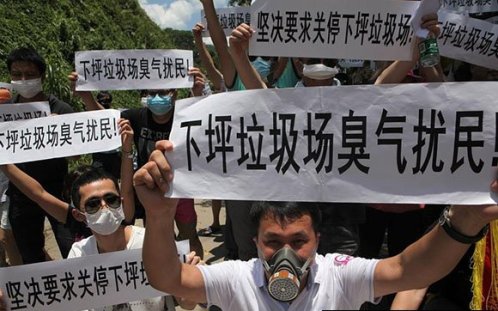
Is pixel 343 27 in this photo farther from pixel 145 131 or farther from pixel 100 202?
pixel 145 131

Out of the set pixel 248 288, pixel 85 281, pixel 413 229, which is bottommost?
pixel 413 229

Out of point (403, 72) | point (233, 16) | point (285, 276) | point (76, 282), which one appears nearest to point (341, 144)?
point (285, 276)

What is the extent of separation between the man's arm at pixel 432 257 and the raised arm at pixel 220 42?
5.81ft

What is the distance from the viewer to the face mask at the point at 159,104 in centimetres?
366

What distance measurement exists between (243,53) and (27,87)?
6.56 feet

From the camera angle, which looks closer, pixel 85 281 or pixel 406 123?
pixel 406 123

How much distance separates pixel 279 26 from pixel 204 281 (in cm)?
117

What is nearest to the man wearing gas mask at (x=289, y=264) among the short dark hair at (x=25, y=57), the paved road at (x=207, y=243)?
the paved road at (x=207, y=243)

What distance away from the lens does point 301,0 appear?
211 centimetres

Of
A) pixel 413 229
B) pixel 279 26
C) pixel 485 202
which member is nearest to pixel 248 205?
pixel 413 229

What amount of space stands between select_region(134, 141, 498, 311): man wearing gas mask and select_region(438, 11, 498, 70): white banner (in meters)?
2.01

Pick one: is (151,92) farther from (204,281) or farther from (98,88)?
(204,281)

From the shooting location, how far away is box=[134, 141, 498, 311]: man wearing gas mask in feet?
4.76

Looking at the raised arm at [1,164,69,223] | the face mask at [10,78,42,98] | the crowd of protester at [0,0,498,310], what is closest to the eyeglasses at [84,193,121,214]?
the crowd of protester at [0,0,498,310]
